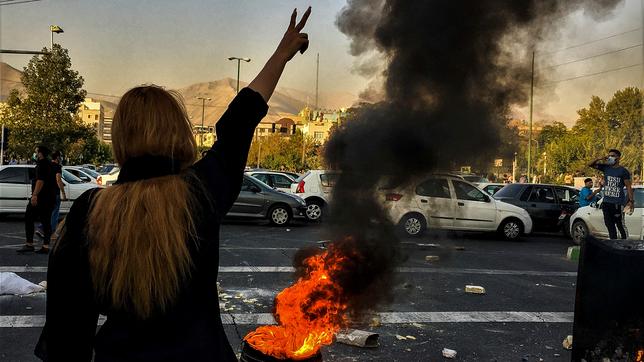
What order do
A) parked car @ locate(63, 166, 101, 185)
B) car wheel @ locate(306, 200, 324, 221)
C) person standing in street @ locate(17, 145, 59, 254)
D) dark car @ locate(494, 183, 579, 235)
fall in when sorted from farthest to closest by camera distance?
parked car @ locate(63, 166, 101, 185) → car wheel @ locate(306, 200, 324, 221) → dark car @ locate(494, 183, 579, 235) → person standing in street @ locate(17, 145, 59, 254)

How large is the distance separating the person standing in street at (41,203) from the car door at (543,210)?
12.1 metres

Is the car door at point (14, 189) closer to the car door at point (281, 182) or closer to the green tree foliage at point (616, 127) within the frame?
the car door at point (281, 182)

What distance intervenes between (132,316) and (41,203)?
873 centimetres

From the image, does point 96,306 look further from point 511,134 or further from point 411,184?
point 511,134

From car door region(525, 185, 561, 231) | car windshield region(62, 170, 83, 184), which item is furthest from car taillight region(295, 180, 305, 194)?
car door region(525, 185, 561, 231)

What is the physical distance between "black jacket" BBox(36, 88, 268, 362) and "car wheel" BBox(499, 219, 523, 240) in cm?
1307

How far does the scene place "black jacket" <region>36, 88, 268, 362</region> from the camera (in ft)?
4.81

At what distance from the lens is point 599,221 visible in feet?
41.9

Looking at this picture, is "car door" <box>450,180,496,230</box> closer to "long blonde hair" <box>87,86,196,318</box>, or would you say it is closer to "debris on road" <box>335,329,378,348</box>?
"debris on road" <box>335,329,378,348</box>

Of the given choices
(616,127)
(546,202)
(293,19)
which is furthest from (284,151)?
(293,19)

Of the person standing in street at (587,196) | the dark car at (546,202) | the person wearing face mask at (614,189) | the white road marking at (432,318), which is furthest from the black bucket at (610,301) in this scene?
the dark car at (546,202)

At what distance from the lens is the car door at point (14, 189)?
13.4m

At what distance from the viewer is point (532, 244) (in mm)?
13188

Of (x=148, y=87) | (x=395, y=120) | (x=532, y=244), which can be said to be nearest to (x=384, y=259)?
(x=395, y=120)
